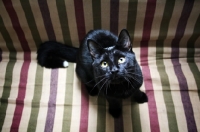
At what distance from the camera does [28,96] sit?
4.09 ft

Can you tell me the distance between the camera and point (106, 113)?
45.8 inches

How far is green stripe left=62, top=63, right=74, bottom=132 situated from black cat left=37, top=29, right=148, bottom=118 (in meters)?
0.06

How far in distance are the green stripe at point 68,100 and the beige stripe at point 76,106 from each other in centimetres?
2

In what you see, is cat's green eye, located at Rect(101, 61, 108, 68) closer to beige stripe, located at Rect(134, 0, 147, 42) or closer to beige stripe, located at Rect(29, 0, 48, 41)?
beige stripe, located at Rect(134, 0, 147, 42)

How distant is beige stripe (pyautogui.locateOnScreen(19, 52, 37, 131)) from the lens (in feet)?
3.78

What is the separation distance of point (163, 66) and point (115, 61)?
1.67 feet

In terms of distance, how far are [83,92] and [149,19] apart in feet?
1.95

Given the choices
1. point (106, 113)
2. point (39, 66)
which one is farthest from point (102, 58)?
point (39, 66)

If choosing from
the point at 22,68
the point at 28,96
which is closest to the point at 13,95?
the point at 28,96

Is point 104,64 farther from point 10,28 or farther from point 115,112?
point 10,28

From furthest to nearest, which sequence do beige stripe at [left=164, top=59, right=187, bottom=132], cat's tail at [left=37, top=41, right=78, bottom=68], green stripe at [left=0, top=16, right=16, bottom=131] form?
cat's tail at [left=37, top=41, right=78, bottom=68], green stripe at [left=0, top=16, right=16, bottom=131], beige stripe at [left=164, top=59, right=187, bottom=132]

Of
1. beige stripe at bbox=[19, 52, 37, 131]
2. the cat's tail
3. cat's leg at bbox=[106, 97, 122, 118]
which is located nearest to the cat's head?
cat's leg at bbox=[106, 97, 122, 118]

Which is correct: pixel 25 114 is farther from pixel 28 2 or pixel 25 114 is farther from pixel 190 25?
pixel 190 25

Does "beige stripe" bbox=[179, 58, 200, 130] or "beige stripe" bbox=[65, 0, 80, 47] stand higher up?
"beige stripe" bbox=[65, 0, 80, 47]
